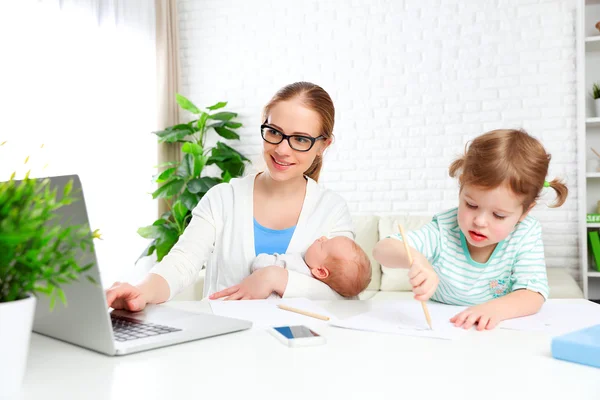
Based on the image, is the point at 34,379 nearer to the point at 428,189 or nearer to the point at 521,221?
the point at 521,221

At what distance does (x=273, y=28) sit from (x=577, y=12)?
7.07ft

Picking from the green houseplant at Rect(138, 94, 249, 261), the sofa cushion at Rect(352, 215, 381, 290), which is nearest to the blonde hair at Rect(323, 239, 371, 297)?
the sofa cushion at Rect(352, 215, 381, 290)

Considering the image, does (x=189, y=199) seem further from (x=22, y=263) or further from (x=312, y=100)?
(x=22, y=263)

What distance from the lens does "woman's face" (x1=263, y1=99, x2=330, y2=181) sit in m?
1.72

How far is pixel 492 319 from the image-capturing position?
111 centimetres

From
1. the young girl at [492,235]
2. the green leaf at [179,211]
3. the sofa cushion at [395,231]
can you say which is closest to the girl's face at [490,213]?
the young girl at [492,235]

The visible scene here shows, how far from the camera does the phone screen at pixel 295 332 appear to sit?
981 mm

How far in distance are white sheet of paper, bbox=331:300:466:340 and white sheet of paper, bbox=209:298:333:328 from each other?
0.08m

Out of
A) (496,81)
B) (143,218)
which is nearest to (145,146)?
(143,218)

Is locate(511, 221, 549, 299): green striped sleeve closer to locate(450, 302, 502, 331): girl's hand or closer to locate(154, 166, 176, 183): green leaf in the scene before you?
locate(450, 302, 502, 331): girl's hand

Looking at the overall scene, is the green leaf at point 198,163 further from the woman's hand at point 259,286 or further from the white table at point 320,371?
the white table at point 320,371

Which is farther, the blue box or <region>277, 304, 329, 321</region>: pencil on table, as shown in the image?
<region>277, 304, 329, 321</region>: pencil on table

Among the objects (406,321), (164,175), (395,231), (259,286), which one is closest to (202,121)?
(164,175)

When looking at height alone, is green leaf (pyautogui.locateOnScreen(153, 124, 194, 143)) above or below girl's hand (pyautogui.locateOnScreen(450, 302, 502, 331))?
above
